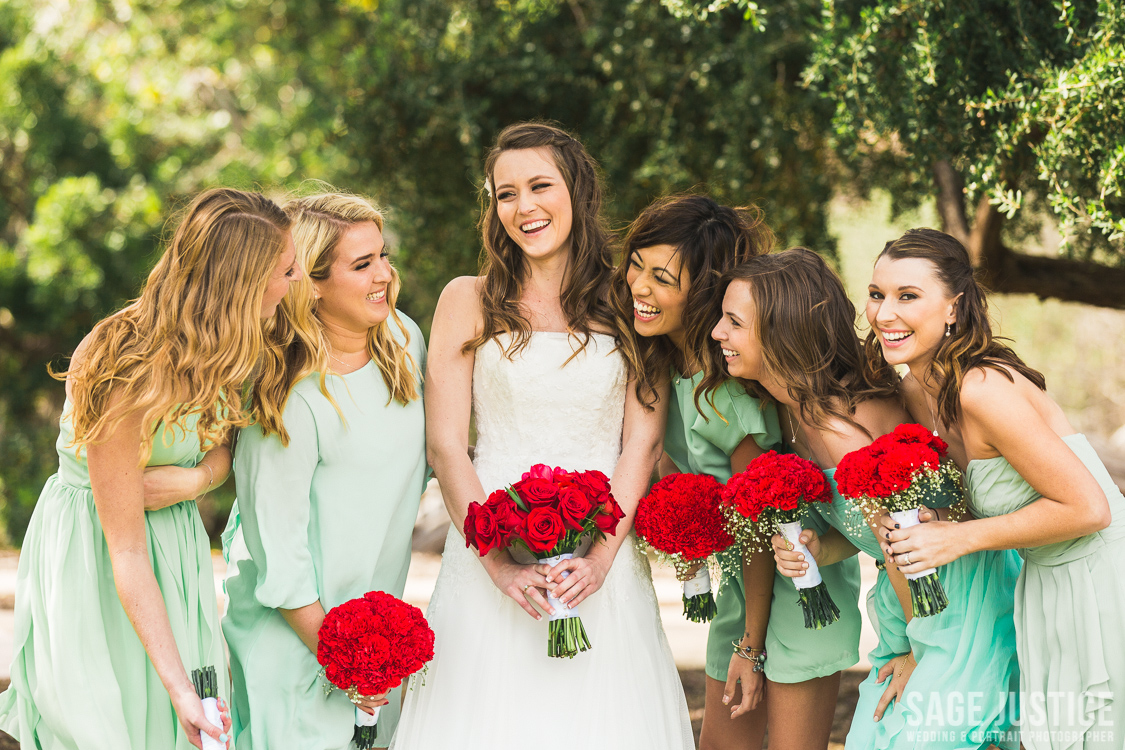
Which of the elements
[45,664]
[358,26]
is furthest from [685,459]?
[358,26]

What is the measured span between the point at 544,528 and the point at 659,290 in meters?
1.04

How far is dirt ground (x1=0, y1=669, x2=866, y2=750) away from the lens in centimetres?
481

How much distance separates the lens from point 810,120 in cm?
620

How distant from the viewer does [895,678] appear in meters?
3.03

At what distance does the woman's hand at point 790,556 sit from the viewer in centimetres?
301

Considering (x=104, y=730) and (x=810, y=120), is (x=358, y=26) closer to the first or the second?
(x=810, y=120)

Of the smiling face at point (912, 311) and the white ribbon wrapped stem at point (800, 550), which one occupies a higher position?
the smiling face at point (912, 311)

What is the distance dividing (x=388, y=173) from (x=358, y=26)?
362 centimetres

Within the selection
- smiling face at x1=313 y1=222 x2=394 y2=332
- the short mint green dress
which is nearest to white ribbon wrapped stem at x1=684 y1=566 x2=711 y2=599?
smiling face at x1=313 y1=222 x2=394 y2=332

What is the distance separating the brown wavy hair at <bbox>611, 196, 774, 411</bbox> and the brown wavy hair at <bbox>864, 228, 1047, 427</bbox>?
0.63 metres

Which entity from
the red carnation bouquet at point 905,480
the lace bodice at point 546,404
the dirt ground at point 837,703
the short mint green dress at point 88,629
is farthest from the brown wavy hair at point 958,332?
the dirt ground at point 837,703

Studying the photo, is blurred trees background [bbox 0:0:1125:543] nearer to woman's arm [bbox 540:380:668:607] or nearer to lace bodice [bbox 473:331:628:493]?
lace bodice [bbox 473:331:628:493]

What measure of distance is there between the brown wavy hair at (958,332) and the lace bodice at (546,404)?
1076 mm

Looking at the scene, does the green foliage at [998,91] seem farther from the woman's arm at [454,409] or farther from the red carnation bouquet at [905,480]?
the woman's arm at [454,409]
